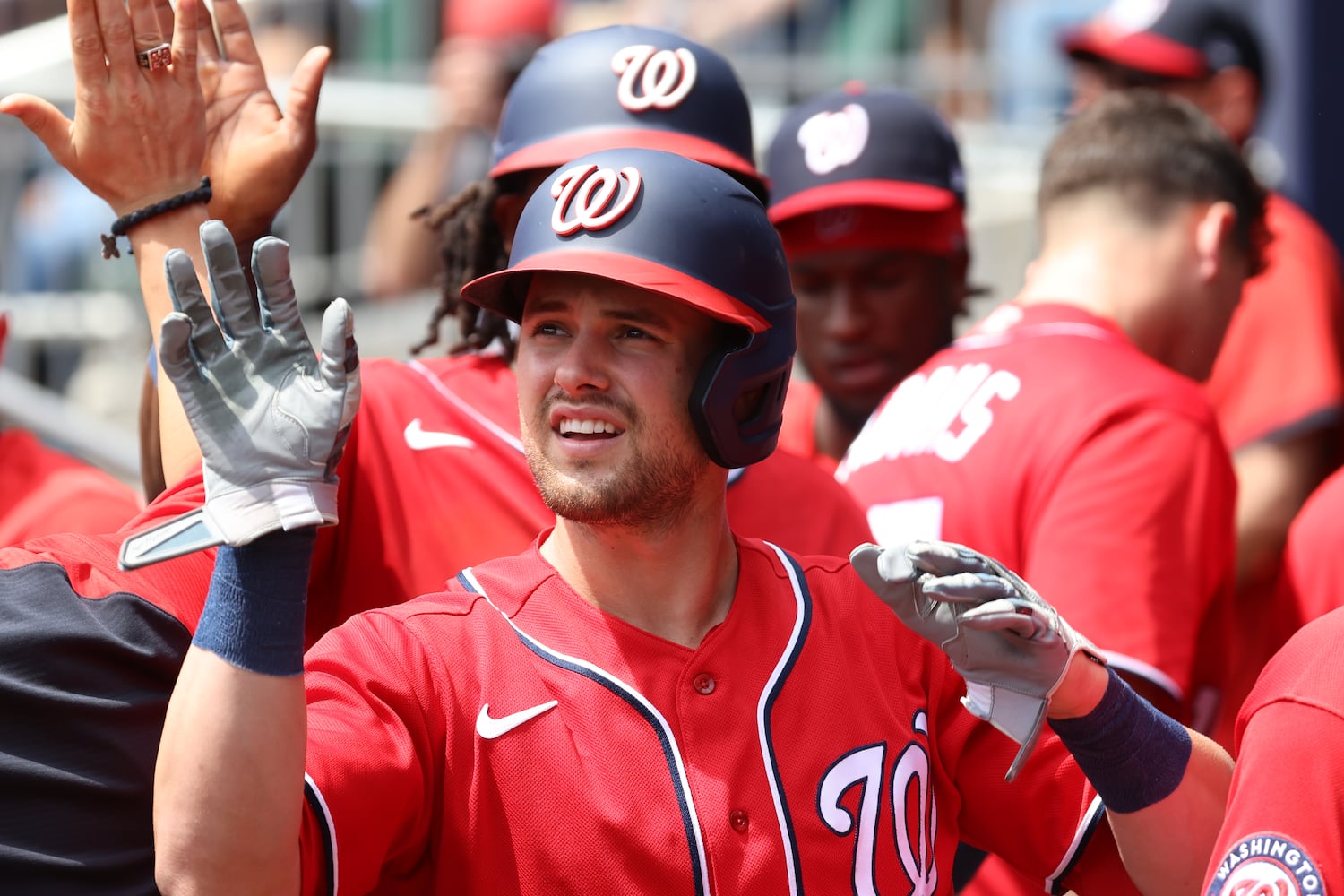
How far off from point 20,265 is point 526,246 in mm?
5692

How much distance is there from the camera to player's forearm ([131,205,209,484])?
2611mm

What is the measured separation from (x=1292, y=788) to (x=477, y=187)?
215cm

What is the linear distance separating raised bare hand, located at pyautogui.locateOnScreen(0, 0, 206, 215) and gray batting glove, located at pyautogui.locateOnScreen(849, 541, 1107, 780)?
1.26 m

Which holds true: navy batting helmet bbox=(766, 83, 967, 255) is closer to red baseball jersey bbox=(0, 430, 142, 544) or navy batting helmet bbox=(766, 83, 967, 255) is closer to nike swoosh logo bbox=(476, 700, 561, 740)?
red baseball jersey bbox=(0, 430, 142, 544)

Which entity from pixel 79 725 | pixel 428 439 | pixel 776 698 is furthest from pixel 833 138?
pixel 79 725

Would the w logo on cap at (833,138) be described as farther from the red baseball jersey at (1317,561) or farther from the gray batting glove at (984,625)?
the gray batting glove at (984,625)

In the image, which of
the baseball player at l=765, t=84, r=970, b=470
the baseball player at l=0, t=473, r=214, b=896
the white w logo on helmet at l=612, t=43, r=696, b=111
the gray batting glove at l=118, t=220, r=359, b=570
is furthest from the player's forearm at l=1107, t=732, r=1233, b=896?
the baseball player at l=765, t=84, r=970, b=470

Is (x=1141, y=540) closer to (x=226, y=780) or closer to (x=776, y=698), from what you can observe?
(x=776, y=698)

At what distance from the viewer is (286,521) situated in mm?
1981

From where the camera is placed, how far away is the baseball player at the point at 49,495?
3457 mm

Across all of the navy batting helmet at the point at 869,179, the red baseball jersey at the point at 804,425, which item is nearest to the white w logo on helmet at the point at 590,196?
the navy batting helmet at the point at 869,179

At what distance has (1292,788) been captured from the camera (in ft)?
6.68

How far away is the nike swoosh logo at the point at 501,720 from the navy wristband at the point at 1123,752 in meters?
0.73

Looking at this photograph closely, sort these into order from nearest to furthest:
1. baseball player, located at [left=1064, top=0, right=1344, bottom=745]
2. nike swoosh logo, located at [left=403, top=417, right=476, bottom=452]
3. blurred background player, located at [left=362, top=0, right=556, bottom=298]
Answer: nike swoosh logo, located at [left=403, top=417, right=476, bottom=452] → baseball player, located at [left=1064, top=0, right=1344, bottom=745] → blurred background player, located at [left=362, top=0, right=556, bottom=298]
